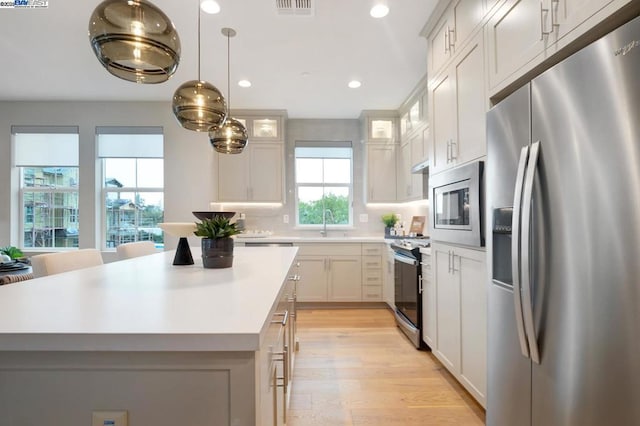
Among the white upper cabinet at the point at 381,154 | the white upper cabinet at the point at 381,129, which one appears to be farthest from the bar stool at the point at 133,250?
the white upper cabinet at the point at 381,129

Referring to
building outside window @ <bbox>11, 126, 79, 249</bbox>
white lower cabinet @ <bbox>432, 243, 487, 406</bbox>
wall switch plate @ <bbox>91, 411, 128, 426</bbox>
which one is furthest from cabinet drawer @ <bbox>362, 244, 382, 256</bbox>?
building outside window @ <bbox>11, 126, 79, 249</bbox>

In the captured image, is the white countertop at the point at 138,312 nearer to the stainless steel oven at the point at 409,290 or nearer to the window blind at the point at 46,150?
the stainless steel oven at the point at 409,290

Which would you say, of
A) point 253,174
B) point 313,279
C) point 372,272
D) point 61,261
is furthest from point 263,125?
point 61,261

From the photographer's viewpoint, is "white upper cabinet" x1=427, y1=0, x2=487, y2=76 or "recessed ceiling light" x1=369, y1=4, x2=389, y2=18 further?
"recessed ceiling light" x1=369, y1=4, x2=389, y2=18

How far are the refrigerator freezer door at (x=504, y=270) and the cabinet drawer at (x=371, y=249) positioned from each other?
2608mm

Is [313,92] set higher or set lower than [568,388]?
higher

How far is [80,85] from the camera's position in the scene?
3.67 m

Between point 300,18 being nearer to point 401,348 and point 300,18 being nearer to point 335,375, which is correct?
point 335,375

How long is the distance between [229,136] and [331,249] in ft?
6.91

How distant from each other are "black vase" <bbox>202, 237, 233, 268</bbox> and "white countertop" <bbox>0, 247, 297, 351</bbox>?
22cm

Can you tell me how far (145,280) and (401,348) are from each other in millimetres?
2332

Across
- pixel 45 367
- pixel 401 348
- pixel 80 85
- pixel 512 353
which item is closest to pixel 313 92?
pixel 80 85

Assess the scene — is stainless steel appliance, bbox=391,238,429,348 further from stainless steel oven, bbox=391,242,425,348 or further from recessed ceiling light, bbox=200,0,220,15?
recessed ceiling light, bbox=200,0,220,15

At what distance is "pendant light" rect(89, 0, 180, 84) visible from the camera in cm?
114
